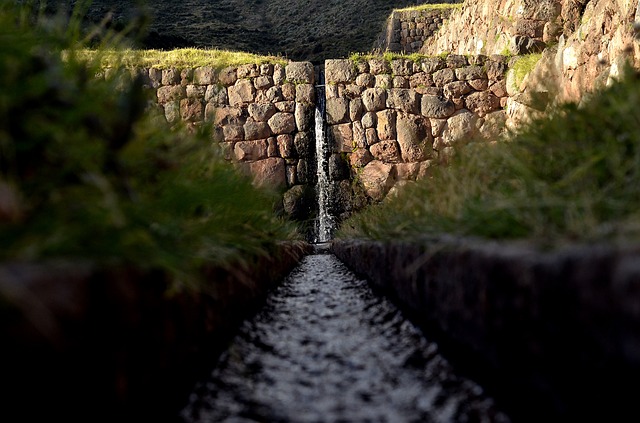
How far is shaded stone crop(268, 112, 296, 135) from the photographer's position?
10836 mm

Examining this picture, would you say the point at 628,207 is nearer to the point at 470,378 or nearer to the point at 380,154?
the point at 470,378

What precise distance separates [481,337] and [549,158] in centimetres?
82

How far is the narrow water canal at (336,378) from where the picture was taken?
129 cm

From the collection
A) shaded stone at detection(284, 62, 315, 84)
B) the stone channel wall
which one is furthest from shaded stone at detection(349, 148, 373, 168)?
the stone channel wall

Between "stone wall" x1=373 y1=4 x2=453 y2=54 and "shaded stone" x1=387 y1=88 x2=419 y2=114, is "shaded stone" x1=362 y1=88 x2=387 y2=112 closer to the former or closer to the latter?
"shaded stone" x1=387 y1=88 x2=419 y2=114

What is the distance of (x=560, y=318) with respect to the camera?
0.96 m

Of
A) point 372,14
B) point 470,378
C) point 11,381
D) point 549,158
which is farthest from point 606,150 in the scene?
point 372,14

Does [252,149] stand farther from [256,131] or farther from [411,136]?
[411,136]

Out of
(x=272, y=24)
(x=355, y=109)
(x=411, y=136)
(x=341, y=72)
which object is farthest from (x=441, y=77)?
(x=272, y=24)

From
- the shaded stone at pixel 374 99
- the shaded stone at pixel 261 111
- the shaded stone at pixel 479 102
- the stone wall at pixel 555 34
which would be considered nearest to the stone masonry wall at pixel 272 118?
the shaded stone at pixel 261 111

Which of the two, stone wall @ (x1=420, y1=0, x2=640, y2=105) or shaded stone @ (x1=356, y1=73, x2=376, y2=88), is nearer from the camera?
stone wall @ (x1=420, y1=0, x2=640, y2=105)

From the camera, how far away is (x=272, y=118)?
10867 millimetres

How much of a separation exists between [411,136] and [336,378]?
9.55 m

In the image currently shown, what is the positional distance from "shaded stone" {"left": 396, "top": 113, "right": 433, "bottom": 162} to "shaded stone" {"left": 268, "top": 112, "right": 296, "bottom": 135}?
Result: 2.13m
